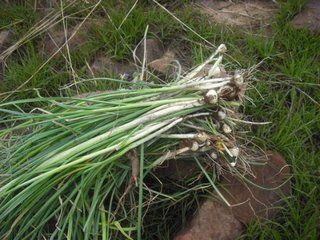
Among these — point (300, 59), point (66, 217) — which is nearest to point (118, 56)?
point (300, 59)

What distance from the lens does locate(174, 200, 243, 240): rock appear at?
1.75 meters

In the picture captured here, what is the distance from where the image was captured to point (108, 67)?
8.36 feet

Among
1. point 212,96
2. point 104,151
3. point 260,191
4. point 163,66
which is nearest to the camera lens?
point 104,151

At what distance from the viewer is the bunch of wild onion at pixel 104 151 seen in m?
1.62

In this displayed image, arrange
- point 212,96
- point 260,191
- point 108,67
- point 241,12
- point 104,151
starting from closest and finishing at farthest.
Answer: point 104,151
point 212,96
point 260,191
point 108,67
point 241,12

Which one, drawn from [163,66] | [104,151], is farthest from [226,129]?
[163,66]

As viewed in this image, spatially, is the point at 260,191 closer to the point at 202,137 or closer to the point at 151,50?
the point at 202,137

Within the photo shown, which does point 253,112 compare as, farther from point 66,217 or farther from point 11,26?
point 11,26

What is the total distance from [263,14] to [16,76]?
4.62ft

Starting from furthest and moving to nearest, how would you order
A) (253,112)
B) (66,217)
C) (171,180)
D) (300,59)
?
(300,59), (253,112), (171,180), (66,217)

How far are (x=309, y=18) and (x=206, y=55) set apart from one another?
0.57 meters

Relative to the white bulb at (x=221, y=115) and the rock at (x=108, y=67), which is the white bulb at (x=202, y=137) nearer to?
the white bulb at (x=221, y=115)

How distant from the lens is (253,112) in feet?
7.22

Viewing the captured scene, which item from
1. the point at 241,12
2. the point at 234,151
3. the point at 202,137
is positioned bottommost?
the point at 241,12
